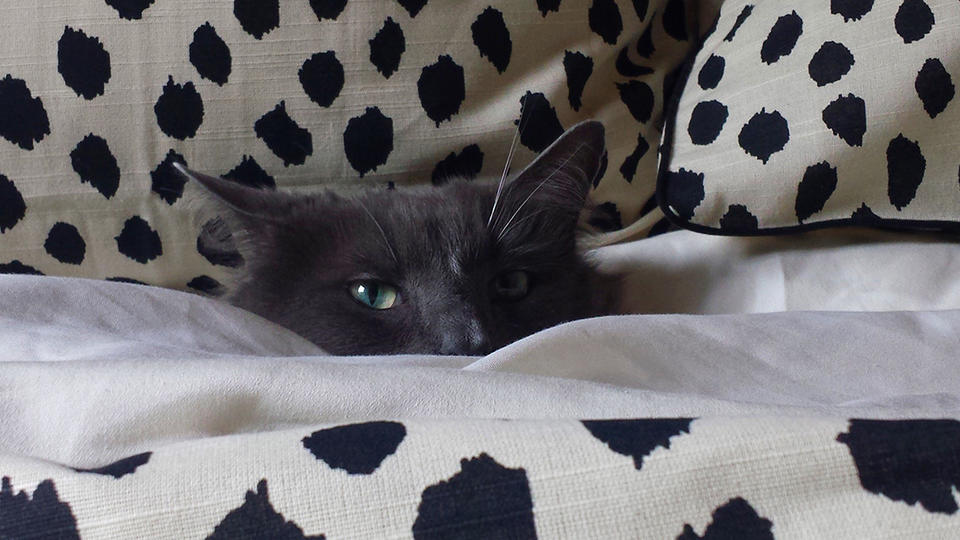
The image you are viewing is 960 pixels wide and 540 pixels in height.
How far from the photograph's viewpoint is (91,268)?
1.31m

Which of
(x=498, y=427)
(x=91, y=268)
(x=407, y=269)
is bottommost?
(x=498, y=427)

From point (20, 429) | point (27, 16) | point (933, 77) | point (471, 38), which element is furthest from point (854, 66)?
point (27, 16)

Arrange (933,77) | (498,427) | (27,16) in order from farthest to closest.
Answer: (27,16) → (933,77) → (498,427)

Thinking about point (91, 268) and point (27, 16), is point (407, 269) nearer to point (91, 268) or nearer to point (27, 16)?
point (91, 268)

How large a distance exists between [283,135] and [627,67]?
0.67m

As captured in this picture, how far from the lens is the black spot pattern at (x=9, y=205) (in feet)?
4.02

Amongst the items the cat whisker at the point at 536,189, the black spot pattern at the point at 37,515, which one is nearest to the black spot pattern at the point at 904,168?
the cat whisker at the point at 536,189

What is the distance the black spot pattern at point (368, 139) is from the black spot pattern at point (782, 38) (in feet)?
2.08

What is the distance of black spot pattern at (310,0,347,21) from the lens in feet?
4.06

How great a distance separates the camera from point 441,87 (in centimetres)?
131

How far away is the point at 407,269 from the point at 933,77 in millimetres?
811

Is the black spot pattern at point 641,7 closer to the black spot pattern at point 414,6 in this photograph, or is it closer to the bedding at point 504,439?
the black spot pattern at point 414,6

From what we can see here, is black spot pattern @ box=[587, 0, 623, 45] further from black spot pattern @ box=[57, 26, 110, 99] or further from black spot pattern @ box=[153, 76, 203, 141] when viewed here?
black spot pattern @ box=[57, 26, 110, 99]

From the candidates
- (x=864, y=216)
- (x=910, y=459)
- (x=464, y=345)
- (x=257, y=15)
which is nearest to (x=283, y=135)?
(x=257, y=15)
